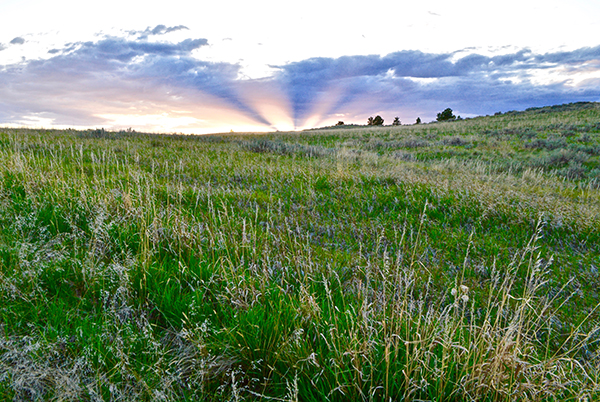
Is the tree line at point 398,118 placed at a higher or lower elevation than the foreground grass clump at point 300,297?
higher

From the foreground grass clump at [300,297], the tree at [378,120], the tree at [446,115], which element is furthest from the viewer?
the tree at [378,120]

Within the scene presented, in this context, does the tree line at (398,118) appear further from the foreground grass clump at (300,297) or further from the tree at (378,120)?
the foreground grass clump at (300,297)

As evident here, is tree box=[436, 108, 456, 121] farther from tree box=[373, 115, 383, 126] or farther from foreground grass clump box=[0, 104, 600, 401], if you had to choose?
foreground grass clump box=[0, 104, 600, 401]

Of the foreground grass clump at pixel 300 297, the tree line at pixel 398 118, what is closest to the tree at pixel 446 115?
the tree line at pixel 398 118

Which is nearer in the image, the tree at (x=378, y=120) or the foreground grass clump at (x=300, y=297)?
the foreground grass clump at (x=300, y=297)

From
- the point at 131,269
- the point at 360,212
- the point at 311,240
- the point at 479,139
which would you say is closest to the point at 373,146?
the point at 479,139

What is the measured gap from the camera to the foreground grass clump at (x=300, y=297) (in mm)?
1838

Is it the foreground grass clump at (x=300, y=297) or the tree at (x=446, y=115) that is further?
the tree at (x=446, y=115)

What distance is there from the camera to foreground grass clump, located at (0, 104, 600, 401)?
6.03ft

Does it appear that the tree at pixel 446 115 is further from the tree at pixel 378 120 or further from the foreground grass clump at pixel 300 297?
the foreground grass clump at pixel 300 297

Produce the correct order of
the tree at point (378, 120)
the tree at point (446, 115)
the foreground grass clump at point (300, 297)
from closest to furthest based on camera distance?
the foreground grass clump at point (300, 297) < the tree at point (446, 115) < the tree at point (378, 120)

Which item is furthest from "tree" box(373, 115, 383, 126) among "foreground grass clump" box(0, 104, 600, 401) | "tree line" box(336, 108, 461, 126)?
"foreground grass clump" box(0, 104, 600, 401)

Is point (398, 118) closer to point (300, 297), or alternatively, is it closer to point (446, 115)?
point (446, 115)

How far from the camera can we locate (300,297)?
2.30 m
